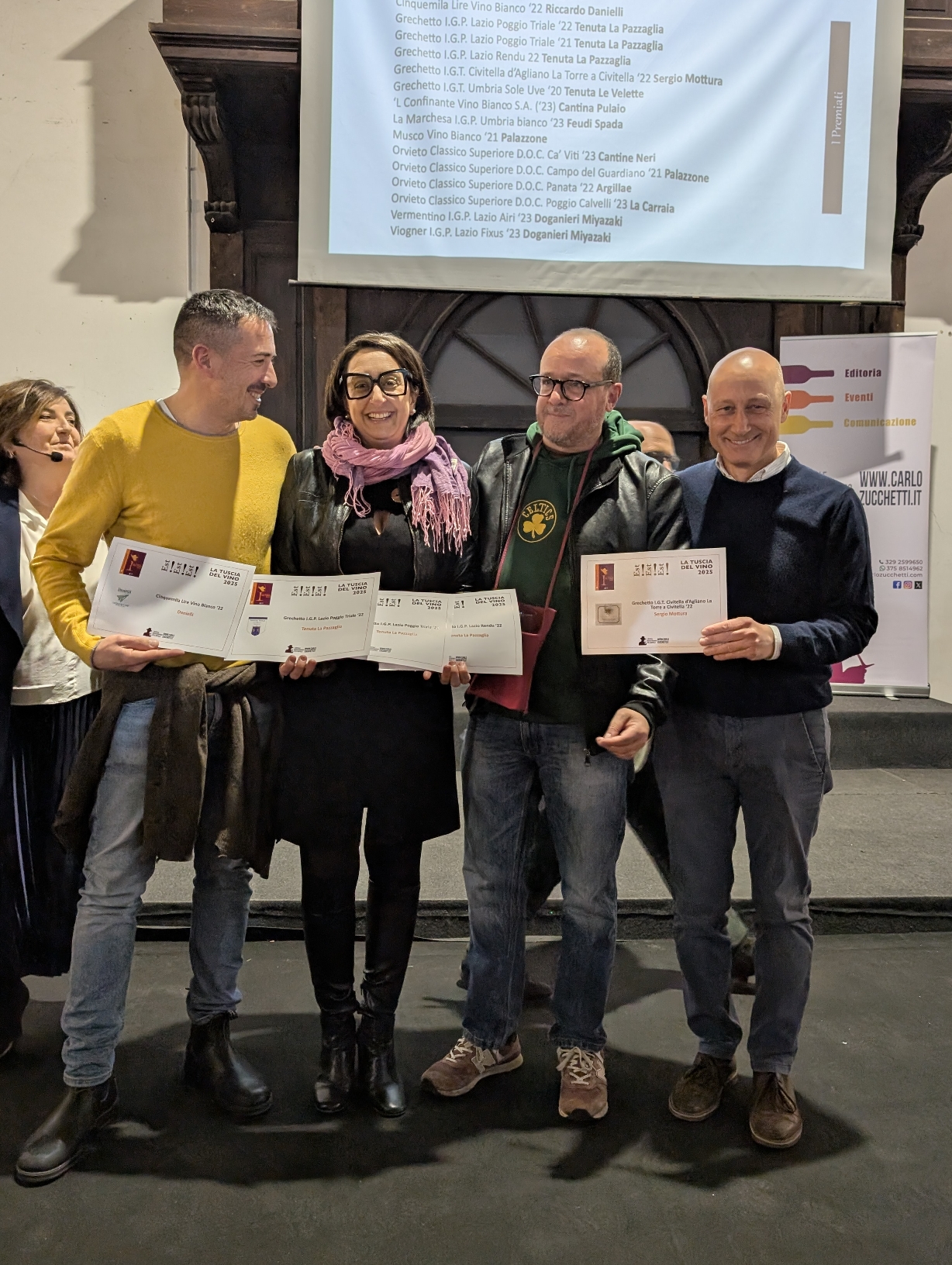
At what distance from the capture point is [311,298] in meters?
4.71

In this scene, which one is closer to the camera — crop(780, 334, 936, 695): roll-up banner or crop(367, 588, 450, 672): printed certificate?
crop(367, 588, 450, 672): printed certificate

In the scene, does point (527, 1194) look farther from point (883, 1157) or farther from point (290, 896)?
point (290, 896)

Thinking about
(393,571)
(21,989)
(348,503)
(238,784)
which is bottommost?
(21,989)

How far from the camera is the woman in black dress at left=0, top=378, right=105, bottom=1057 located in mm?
2092

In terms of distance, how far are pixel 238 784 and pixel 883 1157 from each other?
4.60 ft

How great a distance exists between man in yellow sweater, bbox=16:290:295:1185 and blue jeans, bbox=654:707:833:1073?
887 millimetres

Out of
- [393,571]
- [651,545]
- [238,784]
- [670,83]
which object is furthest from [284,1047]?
[670,83]

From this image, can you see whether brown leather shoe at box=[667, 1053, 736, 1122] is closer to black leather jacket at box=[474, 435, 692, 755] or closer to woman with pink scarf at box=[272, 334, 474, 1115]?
woman with pink scarf at box=[272, 334, 474, 1115]

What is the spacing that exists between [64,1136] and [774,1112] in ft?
4.34

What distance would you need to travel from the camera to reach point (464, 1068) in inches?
79.3

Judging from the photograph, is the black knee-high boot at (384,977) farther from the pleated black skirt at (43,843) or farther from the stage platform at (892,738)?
the stage platform at (892,738)

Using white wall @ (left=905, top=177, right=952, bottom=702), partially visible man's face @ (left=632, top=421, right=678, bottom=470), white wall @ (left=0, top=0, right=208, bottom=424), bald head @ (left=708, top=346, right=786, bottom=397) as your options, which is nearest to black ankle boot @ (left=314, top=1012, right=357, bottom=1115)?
bald head @ (left=708, top=346, right=786, bottom=397)

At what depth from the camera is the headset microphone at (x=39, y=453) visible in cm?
215

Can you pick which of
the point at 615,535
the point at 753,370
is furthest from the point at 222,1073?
the point at 753,370
